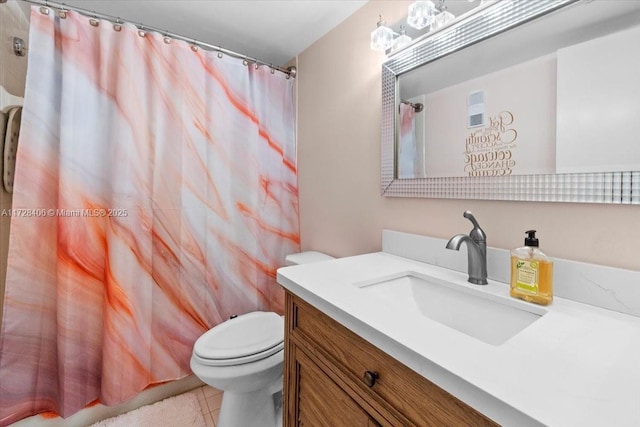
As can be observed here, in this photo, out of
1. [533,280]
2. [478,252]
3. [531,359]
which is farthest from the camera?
[478,252]

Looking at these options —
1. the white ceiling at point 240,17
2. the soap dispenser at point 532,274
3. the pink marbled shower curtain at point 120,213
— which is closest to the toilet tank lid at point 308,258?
the pink marbled shower curtain at point 120,213

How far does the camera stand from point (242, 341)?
1385 mm

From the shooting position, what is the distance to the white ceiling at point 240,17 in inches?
56.0

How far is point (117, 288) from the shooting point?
1.38 meters

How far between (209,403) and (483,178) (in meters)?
1.76

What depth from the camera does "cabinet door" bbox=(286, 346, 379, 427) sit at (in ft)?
2.24

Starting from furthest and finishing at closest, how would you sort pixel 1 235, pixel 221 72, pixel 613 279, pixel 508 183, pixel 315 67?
pixel 315 67 < pixel 221 72 < pixel 1 235 < pixel 508 183 < pixel 613 279

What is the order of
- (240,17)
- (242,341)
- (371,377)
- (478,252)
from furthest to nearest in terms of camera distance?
1. (240,17)
2. (242,341)
3. (478,252)
4. (371,377)

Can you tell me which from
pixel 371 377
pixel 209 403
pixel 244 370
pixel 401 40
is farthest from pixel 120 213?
pixel 401 40

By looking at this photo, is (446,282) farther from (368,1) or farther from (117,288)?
(117,288)

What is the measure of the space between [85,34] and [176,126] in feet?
1.70

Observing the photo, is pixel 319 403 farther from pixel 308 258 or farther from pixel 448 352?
pixel 308 258

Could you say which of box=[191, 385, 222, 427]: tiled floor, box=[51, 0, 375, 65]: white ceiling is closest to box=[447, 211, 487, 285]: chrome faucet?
box=[51, 0, 375, 65]: white ceiling

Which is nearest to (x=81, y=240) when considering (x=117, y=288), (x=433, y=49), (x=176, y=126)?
(x=117, y=288)
